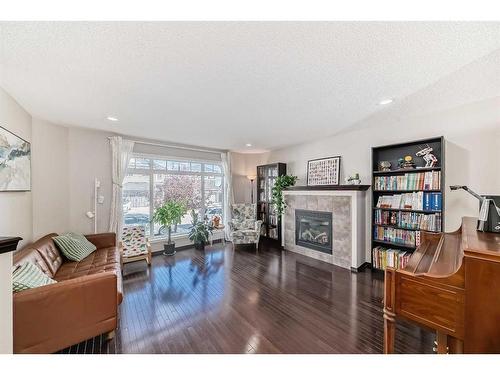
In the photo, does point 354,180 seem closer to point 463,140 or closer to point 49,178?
point 463,140

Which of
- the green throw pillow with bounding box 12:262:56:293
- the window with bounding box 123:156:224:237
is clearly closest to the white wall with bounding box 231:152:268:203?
the window with bounding box 123:156:224:237

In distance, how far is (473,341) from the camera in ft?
3.58

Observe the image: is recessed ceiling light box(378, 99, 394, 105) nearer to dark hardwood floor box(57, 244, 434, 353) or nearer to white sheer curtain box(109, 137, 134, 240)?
dark hardwood floor box(57, 244, 434, 353)

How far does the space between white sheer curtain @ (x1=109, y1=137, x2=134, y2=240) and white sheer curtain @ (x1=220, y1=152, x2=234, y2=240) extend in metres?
2.24

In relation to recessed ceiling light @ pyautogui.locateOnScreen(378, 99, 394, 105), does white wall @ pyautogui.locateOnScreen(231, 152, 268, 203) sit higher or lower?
lower

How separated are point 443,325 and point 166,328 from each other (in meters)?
2.19

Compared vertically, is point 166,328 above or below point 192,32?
below

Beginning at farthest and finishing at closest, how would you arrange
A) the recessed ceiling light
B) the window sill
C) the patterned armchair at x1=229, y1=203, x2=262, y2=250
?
the patterned armchair at x1=229, y1=203, x2=262, y2=250, the window sill, the recessed ceiling light

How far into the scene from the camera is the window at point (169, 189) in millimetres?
4137

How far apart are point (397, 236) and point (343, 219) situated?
798mm

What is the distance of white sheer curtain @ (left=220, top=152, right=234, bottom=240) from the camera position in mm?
5285

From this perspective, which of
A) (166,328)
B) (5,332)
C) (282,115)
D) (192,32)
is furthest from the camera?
(282,115)
